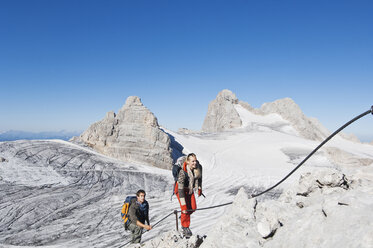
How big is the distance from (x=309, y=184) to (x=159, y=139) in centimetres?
1725

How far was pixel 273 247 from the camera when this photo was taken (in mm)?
2842

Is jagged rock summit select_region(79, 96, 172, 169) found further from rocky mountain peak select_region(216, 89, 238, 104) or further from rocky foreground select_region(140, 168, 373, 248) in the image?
rocky mountain peak select_region(216, 89, 238, 104)

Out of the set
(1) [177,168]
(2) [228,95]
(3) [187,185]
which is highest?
(2) [228,95]

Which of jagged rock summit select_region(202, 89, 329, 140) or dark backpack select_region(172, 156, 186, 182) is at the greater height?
jagged rock summit select_region(202, 89, 329, 140)

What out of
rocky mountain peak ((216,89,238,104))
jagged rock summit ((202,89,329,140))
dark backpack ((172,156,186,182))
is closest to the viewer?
dark backpack ((172,156,186,182))

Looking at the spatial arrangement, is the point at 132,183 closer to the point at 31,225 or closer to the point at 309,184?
the point at 31,225

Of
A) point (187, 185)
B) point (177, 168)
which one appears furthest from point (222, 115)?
point (177, 168)

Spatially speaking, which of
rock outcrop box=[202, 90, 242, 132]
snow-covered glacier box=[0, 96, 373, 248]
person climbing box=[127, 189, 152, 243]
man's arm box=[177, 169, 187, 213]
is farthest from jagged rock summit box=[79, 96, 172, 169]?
rock outcrop box=[202, 90, 242, 132]

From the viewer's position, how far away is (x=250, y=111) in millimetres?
50969

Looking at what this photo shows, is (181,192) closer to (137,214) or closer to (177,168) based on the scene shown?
(177,168)

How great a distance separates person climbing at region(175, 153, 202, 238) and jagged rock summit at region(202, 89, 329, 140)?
121ft

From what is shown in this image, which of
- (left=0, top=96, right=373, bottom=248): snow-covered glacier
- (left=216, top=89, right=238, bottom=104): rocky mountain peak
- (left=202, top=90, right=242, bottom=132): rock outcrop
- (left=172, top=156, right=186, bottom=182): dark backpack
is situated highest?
(left=216, top=89, right=238, bottom=104): rocky mountain peak

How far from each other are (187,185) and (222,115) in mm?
41099

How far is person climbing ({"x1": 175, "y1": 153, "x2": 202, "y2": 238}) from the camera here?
17.3ft
